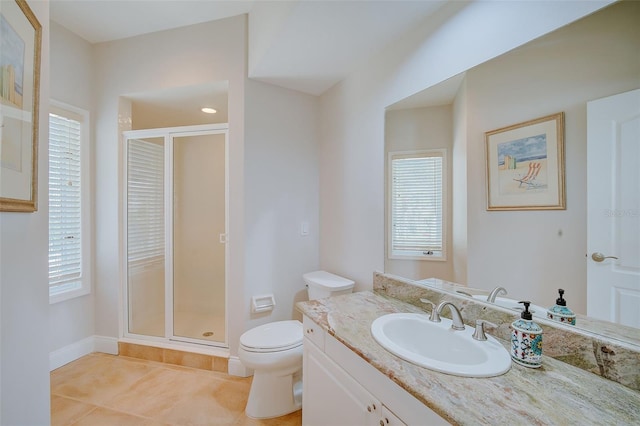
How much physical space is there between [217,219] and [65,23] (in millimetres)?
1995

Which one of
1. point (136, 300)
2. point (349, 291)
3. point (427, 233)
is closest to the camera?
point (427, 233)

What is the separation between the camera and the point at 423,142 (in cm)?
147

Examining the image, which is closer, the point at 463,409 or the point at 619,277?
the point at 463,409

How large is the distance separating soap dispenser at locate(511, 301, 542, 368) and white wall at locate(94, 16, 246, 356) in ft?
5.75

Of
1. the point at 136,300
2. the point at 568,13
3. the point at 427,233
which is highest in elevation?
the point at 568,13

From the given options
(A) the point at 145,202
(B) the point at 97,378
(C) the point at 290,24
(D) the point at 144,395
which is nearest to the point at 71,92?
(A) the point at 145,202

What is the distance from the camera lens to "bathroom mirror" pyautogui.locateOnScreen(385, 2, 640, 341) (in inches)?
32.7

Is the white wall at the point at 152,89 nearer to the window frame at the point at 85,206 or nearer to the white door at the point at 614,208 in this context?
the window frame at the point at 85,206

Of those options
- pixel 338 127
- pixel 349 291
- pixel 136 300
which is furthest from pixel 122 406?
pixel 338 127

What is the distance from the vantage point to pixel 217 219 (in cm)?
250

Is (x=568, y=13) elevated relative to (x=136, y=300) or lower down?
elevated

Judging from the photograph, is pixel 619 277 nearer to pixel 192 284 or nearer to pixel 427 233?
pixel 427 233

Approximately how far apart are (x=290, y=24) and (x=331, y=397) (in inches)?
74.9

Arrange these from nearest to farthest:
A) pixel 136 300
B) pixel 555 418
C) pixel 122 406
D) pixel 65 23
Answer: pixel 555 418, pixel 122 406, pixel 65 23, pixel 136 300
